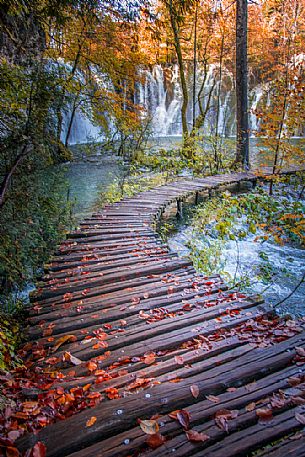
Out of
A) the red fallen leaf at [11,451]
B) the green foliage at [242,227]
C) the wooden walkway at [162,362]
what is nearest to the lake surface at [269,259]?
the green foliage at [242,227]

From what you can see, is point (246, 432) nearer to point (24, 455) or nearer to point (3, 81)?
point (24, 455)

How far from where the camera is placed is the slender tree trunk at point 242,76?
996 centimetres

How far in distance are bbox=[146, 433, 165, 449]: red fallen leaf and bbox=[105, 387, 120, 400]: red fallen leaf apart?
43cm

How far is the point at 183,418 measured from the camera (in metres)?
1.97

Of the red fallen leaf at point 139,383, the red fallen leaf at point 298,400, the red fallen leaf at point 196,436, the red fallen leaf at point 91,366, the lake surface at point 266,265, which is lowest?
the lake surface at point 266,265

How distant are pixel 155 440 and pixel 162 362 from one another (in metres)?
0.77

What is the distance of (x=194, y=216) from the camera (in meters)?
8.88

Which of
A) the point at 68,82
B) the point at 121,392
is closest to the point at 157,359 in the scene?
the point at 121,392

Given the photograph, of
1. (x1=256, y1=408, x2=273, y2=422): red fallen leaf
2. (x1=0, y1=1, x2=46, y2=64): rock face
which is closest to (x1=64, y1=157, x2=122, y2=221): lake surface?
(x1=0, y1=1, x2=46, y2=64): rock face

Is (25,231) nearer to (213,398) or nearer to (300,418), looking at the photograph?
(213,398)

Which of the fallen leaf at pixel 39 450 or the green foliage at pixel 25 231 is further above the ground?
the green foliage at pixel 25 231

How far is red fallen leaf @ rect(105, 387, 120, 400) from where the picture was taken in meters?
2.22

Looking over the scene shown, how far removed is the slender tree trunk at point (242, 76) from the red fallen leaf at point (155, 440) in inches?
357

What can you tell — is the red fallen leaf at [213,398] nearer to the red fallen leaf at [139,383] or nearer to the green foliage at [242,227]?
the red fallen leaf at [139,383]
